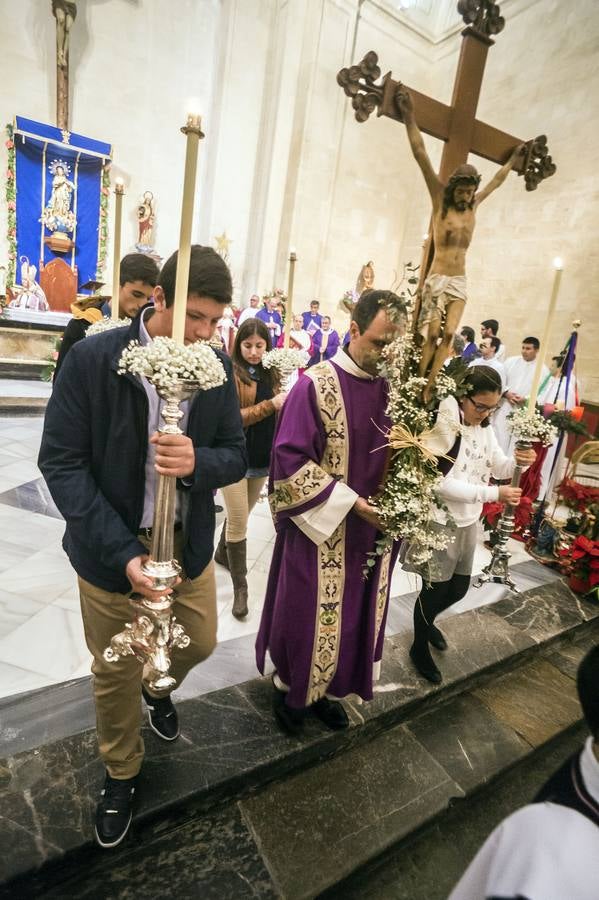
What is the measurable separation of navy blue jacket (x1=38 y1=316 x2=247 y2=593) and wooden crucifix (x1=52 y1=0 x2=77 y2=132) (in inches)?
513

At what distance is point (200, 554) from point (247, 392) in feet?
5.14

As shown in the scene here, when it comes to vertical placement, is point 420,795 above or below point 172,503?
below

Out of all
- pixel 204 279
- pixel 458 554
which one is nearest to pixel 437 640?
pixel 458 554

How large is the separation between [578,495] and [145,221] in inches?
467

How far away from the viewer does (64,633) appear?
8.62 feet

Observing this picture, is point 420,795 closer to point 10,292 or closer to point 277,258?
point 10,292

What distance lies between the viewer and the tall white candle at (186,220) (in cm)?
97

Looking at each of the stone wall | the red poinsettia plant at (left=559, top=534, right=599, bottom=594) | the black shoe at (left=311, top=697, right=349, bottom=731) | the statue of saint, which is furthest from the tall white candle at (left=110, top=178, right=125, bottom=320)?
the statue of saint

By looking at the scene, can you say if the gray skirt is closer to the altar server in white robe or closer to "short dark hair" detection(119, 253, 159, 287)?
"short dark hair" detection(119, 253, 159, 287)

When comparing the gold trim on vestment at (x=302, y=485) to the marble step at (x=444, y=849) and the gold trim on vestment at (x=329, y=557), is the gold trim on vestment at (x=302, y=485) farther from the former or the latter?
the marble step at (x=444, y=849)

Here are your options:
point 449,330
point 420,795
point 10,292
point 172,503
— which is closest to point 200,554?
point 172,503

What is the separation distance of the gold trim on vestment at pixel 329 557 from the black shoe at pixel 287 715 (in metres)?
0.12

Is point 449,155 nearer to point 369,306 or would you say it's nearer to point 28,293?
point 369,306

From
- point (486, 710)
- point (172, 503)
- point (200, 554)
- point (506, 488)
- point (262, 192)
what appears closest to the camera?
point (172, 503)
